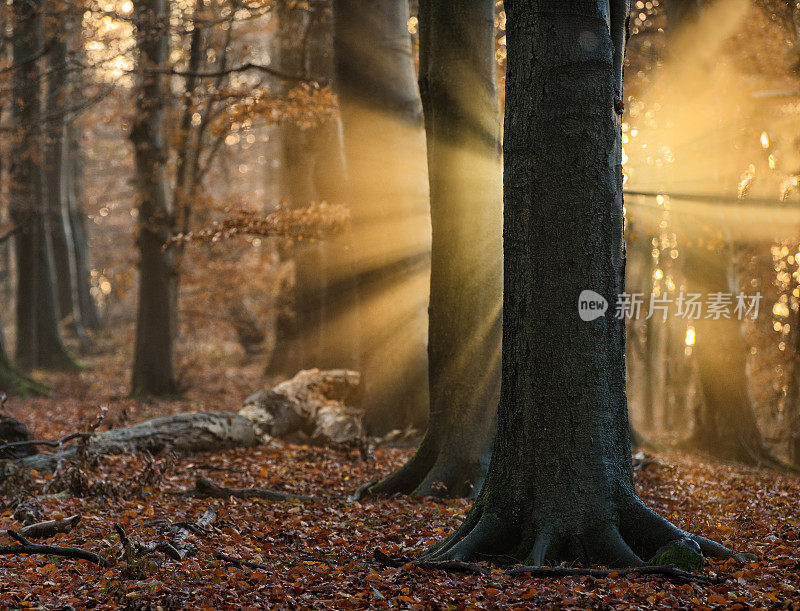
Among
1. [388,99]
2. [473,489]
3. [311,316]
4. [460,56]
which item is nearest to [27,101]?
[311,316]

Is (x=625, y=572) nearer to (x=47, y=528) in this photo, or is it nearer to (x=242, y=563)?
(x=242, y=563)

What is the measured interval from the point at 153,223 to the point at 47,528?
33.9 ft

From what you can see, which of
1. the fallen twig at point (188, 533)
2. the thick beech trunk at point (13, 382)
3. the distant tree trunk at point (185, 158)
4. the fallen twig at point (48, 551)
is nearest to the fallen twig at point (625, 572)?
the fallen twig at point (188, 533)

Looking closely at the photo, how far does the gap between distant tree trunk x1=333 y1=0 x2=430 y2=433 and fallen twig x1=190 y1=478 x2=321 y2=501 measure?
330cm

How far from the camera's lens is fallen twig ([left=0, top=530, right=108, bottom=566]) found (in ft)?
17.0

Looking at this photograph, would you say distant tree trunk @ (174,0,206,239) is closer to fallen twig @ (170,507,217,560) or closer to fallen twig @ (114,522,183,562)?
fallen twig @ (170,507,217,560)

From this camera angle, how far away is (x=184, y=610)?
13.8 feet

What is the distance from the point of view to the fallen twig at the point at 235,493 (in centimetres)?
750

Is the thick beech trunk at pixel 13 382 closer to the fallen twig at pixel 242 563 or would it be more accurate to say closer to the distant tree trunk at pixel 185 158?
the distant tree trunk at pixel 185 158

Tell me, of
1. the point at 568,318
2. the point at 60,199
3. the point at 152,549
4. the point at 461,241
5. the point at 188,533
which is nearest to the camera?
the point at 568,318

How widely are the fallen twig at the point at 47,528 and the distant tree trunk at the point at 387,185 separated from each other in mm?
5163

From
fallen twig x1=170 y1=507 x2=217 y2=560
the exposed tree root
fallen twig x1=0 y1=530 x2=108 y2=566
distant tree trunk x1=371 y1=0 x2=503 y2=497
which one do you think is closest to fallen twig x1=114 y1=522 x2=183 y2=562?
fallen twig x1=170 y1=507 x2=217 y2=560

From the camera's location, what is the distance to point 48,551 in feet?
17.1

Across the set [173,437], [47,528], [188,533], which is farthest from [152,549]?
[173,437]
